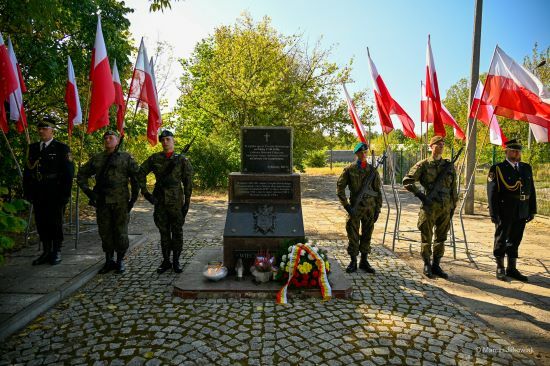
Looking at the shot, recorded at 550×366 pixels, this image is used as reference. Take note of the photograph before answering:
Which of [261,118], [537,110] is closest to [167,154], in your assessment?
[537,110]

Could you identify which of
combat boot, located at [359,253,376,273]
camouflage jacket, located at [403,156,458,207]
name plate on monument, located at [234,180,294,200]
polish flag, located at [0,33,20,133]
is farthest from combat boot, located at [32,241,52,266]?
camouflage jacket, located at [403,156,458,207]

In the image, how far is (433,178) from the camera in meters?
5.17

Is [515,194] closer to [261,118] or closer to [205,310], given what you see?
[205,310]

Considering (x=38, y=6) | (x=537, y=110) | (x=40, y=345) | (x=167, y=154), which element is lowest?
(x=40, y=345)

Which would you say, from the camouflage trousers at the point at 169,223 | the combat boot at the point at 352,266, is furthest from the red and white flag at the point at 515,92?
the camouflage trousers at the point at 169,223

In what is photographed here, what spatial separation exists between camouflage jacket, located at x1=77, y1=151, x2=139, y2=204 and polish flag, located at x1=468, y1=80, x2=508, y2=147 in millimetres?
5736

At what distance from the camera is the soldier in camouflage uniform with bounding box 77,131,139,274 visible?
4941 millimetres

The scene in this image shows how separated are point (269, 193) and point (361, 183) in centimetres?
139

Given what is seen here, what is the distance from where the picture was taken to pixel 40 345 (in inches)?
122

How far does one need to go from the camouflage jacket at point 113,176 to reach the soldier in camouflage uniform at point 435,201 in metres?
4.16

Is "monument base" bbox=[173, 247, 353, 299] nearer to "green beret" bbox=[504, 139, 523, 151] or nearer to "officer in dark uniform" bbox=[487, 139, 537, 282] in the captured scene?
"officer in dark uniform" bbox=[487, 139, 537, 282]

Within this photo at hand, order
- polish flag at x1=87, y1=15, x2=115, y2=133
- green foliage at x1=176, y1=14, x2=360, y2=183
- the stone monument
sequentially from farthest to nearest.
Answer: green foliage at x1=176, y1=14, x2=360, y2=183, polish flag at x1=87, y1=15, x2=115, y2=133, the stone monument

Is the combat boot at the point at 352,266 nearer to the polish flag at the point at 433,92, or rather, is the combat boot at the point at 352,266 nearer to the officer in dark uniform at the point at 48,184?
the polish flag at the point at 433,92

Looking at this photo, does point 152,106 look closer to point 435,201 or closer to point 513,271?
point 435,201
